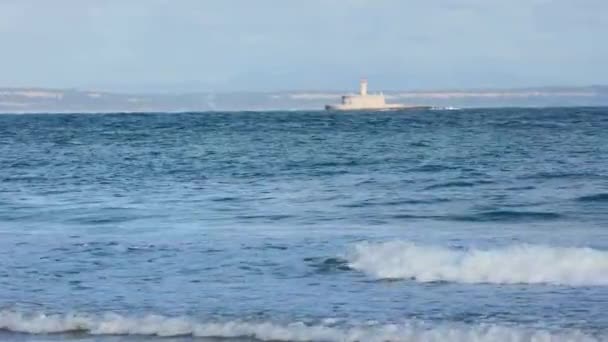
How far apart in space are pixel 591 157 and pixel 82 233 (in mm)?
18073

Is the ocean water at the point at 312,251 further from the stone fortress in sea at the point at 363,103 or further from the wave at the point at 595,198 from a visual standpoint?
the stone fortress in sea at the point at 363,103

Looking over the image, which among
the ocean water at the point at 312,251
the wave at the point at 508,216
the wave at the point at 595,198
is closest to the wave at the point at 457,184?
the ocean water at the point at 312,251

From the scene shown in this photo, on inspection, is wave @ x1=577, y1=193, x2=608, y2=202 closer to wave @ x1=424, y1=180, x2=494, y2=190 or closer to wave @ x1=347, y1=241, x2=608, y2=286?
wave @ x1=424, y1=180, x2=494, y2=190

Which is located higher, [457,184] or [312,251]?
[312,251]

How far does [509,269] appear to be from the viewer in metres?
14.9

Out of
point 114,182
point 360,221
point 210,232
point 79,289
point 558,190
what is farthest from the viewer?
point 114,182

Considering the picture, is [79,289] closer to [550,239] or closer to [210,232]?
[210,232]

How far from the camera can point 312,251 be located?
16875mm

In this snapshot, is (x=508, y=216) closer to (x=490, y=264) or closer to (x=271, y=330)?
(x=490, y=264)

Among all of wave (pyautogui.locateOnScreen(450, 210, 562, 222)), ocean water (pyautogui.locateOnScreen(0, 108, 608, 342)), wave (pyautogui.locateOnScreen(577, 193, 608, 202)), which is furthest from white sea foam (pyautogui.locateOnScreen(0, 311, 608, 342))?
wave (pyautogui.locateOnScreen(577, 193, 608, 202))

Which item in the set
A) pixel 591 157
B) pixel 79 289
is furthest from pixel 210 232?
pixel 591 157

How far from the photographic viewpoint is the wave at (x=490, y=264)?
574 inches

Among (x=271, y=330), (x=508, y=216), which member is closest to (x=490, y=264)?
(x=271, y=330)

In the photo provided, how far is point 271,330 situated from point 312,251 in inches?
189
